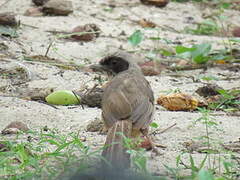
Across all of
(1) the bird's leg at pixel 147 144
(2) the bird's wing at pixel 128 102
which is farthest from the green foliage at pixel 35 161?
(1) the bird's leg at pixel 147 144

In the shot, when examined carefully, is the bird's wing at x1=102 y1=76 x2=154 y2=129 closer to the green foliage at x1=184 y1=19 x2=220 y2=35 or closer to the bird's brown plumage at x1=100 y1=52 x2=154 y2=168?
the bird's brown plumage at x1=100 y1=52 x2=154 y2=168

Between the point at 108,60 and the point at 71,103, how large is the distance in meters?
0.57

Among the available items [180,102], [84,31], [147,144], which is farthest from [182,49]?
[147,144]

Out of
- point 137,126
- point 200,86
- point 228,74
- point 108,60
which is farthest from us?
point 228,74

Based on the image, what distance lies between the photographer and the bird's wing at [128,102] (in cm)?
488

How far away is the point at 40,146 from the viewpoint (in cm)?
452

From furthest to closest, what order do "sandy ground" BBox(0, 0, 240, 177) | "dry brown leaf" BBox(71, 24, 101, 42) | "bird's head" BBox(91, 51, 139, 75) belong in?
"dry brown leaf" BBox(71, 24, 101, 42) → "bird's head" BBox(91, 51, 139, 75) → "sandy ground" BBox(0, 0, 240, 177)

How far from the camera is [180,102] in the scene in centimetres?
639

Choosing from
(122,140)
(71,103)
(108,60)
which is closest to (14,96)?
(71,103)

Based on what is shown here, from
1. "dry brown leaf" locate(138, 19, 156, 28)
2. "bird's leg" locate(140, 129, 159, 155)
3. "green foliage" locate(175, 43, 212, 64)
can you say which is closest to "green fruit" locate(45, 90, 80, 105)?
"bird's leg" locate(140, 129, 159, 155)

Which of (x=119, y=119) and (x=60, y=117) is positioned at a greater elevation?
(x=119, y=119)

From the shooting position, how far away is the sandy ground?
5512 mm

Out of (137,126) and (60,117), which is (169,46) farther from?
(137,126)

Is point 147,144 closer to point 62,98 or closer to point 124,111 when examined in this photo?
point 124,111
